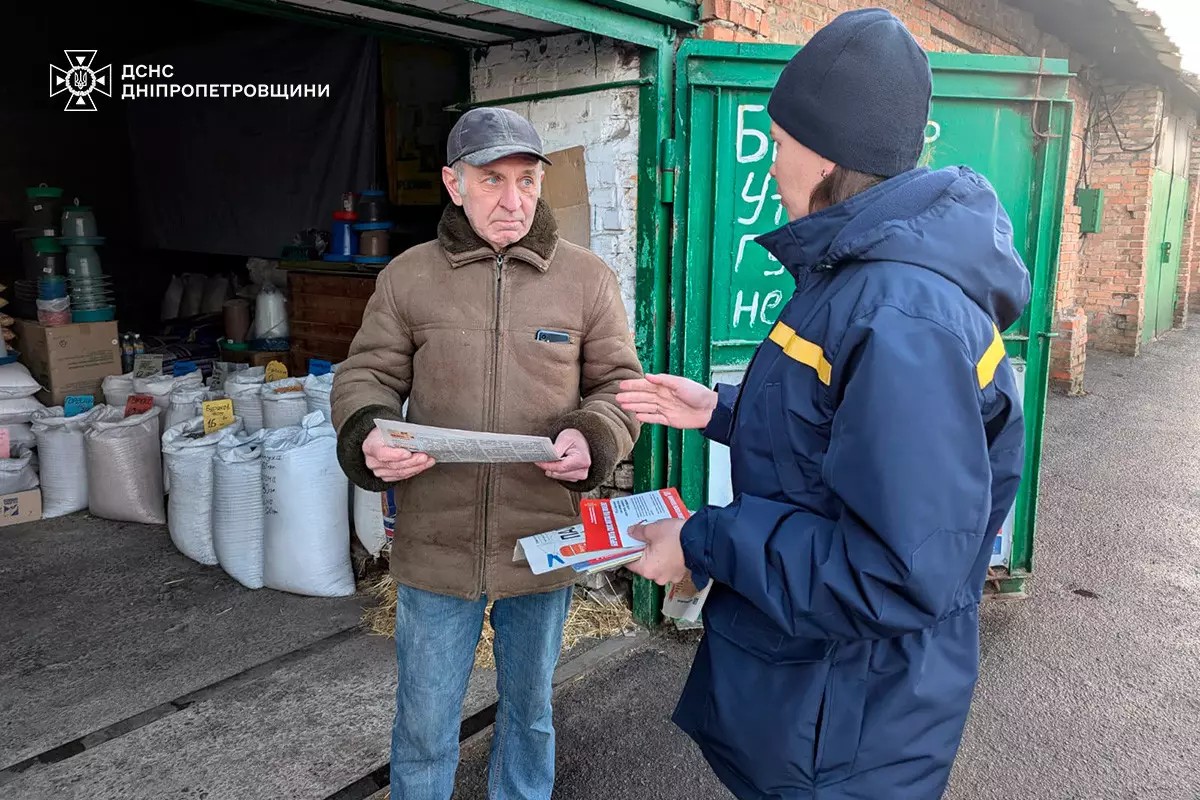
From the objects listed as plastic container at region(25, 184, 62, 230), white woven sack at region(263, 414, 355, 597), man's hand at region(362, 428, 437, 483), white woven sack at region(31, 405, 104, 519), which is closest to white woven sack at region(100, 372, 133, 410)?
white woven sack at region(31, 405, 104, 519)

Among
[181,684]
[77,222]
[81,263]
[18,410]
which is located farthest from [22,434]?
[181,684]

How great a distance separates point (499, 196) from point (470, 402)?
514 mm

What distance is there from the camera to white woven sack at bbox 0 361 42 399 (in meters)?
5.23

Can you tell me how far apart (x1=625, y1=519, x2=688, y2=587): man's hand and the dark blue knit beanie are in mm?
670

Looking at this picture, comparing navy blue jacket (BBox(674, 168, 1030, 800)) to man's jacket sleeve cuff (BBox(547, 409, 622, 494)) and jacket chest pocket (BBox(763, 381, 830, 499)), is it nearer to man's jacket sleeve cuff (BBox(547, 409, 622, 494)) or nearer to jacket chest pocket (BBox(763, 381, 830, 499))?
jacket chest pocket (BBox(763, 381, 830, 499))

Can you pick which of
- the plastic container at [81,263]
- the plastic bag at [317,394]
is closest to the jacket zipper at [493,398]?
the plastic bag at [317,394]

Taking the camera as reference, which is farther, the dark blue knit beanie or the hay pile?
the hay pile

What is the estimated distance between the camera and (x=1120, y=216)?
10430mm

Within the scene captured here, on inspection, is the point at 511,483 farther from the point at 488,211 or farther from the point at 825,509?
the point at 825,509

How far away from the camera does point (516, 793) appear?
2348 mm

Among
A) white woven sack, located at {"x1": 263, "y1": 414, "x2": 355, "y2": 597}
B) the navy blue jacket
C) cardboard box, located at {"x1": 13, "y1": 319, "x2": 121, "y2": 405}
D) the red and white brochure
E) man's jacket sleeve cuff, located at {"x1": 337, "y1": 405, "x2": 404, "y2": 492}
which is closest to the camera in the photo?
the navy blue jacket

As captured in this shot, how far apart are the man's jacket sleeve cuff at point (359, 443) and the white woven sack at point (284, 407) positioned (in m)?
2.79

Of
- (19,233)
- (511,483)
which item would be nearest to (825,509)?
(511,483)

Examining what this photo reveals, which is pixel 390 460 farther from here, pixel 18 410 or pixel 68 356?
pixel 68 356
